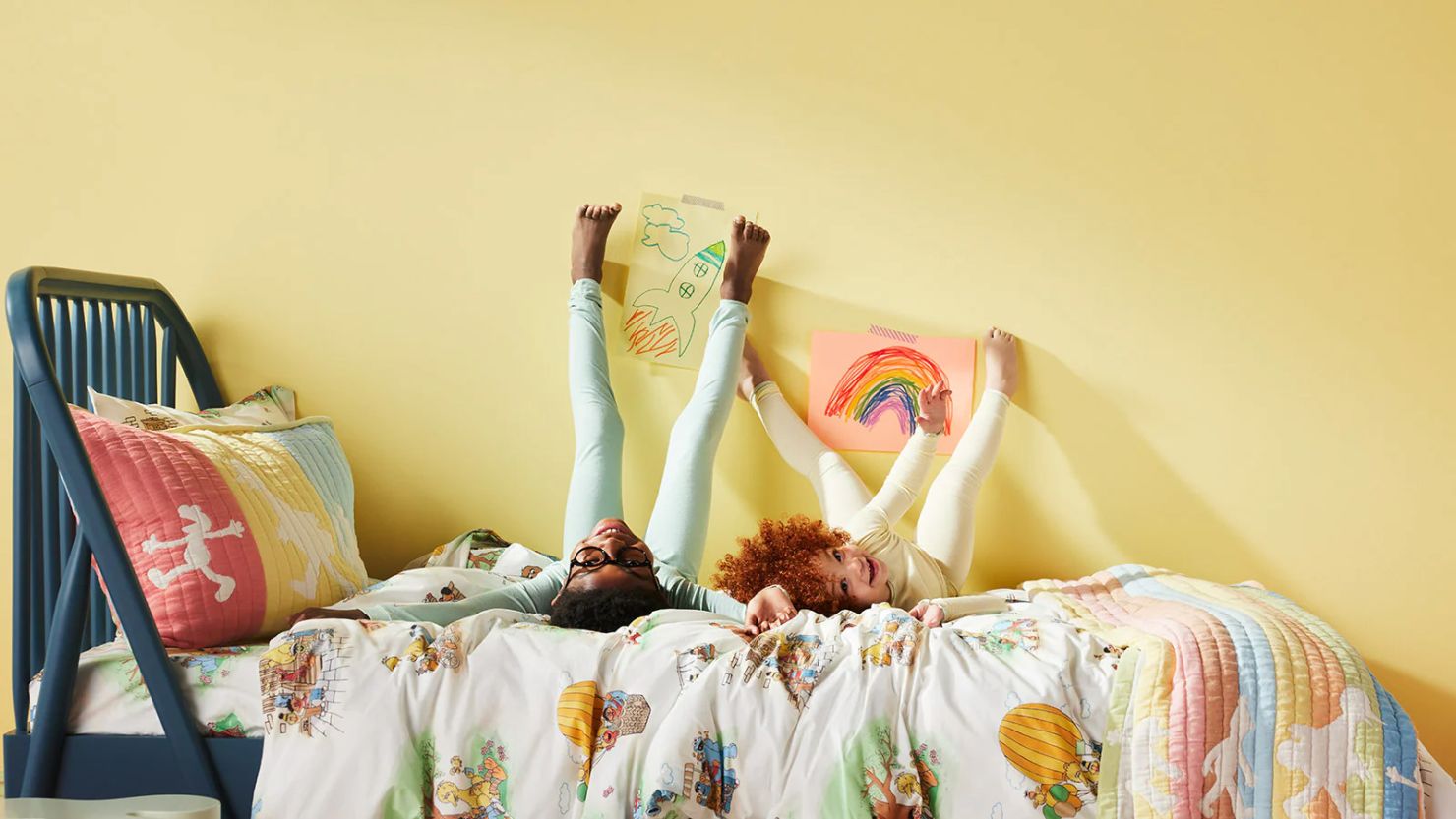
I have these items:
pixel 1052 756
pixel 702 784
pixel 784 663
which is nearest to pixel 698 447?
pixel 784 663

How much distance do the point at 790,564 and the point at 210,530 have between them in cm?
97

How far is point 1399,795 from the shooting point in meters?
1.26

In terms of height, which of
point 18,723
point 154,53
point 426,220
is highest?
point 154,53

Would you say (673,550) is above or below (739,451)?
below

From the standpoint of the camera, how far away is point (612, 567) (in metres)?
1.75

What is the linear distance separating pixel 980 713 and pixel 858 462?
963 mm

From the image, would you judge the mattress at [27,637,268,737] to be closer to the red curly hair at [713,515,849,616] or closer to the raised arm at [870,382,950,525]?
the red curly hair at [713,515,849,616]

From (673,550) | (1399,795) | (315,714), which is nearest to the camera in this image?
(1399,795)

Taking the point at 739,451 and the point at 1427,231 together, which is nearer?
the point at 1427,231

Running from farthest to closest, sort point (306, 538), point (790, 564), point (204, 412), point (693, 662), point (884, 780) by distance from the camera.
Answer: point (204, 412), point (790, 564), point (306, 538), point (693, 662), point (884, 780)

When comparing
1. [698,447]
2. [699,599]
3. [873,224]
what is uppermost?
[873,224]

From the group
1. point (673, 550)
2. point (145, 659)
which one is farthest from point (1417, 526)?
point (145, 659)

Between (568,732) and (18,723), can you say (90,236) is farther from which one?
(568,732)

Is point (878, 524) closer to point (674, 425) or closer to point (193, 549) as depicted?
point (674, 425)
